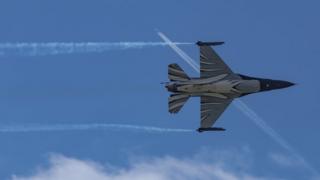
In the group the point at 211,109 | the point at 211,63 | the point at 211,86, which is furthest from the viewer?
the point at 211,109

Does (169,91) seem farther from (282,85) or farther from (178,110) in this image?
(282,85)

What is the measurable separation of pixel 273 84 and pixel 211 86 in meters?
8.58

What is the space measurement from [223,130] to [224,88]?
18.4 feet

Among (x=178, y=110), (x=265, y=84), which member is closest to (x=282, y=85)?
(x=265, y=84)

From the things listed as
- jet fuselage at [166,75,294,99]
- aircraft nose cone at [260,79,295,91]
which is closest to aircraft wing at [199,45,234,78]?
jet fuselage at [166,75,294,99]

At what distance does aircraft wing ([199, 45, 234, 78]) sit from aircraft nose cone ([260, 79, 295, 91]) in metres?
4.60

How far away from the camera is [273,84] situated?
19625cm

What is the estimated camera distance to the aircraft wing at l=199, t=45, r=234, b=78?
642 ft

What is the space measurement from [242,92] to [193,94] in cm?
638

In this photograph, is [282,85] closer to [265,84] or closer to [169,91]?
[265,84]

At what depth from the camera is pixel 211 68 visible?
195875mm

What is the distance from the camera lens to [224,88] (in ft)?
636

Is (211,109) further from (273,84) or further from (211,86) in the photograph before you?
(273,84)

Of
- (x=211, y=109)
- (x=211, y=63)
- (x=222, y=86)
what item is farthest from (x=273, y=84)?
(x=211, y=109)
